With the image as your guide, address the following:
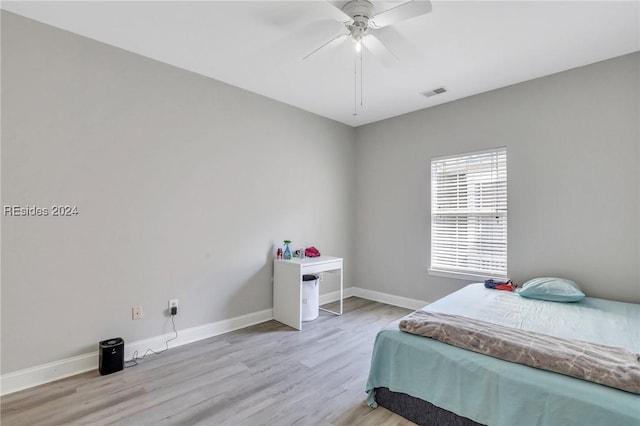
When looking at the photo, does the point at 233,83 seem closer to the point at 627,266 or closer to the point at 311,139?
the point at 311,139

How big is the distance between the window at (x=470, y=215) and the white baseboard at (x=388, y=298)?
1.71 ft

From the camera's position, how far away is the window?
3.45m

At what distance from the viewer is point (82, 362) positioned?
7.95 ft

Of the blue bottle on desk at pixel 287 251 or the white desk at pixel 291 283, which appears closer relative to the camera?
the white desk at pixel 291 283

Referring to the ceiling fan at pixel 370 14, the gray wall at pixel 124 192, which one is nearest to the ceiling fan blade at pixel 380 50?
the ceiling fan at pixel 370 14

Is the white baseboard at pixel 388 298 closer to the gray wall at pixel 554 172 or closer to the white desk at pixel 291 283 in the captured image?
the gray wall at pixel 554 172

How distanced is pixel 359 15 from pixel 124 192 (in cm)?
238

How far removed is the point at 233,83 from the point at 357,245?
9.54ft

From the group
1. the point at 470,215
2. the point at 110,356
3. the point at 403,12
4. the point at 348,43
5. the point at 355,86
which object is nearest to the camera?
the point at 403,12

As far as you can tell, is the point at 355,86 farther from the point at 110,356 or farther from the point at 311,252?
the point at 110,356

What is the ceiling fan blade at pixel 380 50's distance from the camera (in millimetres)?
2512

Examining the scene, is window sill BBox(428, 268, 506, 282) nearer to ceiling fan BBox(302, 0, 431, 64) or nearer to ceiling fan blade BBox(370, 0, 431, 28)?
ceiling fan BBox(302, 0, 431, 64)

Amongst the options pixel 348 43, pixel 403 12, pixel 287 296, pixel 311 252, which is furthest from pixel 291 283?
pixel 403 12

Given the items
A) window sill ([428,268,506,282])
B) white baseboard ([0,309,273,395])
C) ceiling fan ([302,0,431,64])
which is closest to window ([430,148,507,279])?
window sill ([428,268,506,282])
